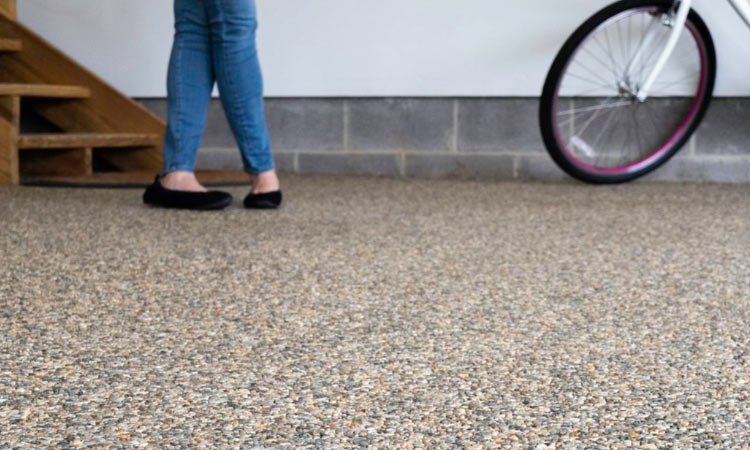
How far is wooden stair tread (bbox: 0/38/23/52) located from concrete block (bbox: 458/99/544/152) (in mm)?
1387

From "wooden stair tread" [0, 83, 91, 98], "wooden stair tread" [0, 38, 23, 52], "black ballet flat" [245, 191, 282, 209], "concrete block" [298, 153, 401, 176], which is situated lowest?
"concrete block" [298, 153, 401, 176]

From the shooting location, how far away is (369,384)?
2.63 feet

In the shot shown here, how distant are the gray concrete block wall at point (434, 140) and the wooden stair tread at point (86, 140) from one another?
0.83 ft

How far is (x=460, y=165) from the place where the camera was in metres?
2.90

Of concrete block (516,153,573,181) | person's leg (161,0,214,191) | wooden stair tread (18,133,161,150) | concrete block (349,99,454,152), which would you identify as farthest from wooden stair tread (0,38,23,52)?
concrete block (516,153,573,181)

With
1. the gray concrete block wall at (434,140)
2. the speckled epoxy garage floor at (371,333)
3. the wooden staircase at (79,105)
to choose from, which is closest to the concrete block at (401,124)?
the gray concrete block wall at (434,140)

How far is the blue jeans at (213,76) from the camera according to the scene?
1.93 m

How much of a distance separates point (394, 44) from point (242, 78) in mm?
1032

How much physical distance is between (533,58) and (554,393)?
2.14 m

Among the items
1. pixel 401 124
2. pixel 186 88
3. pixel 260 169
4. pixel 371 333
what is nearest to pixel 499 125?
pixel 401 124

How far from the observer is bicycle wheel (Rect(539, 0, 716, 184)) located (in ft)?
8.12

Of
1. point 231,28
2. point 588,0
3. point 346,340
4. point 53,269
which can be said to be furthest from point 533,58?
point 346,340

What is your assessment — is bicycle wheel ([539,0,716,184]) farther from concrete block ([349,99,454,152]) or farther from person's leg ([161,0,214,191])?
person's leg ([161,0,214,191])

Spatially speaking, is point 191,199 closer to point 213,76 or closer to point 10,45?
point 213,76
